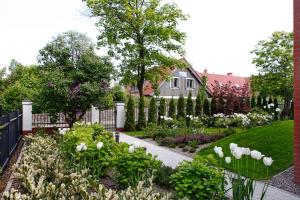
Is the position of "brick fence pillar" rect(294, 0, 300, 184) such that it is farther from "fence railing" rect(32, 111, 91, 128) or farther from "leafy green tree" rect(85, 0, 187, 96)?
"leafy green tree" rect(85, 0, 187, 96)

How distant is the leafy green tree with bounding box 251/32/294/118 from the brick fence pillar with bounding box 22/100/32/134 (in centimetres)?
1880

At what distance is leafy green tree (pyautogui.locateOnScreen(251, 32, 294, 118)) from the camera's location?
27.5m

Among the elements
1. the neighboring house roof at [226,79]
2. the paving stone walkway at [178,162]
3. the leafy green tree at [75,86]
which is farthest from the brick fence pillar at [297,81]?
the neighboring house roof at [226,79]

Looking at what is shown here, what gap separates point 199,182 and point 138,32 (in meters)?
19.7

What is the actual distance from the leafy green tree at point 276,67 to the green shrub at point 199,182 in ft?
77.4

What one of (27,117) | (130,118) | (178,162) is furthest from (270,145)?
(27,117)

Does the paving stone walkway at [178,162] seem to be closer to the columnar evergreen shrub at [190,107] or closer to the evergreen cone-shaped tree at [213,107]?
the columnar evergreen shrub at [190,107]

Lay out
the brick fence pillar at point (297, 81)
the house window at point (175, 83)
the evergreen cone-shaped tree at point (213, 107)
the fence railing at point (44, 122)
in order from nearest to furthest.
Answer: the brick fence pillar at point (297, 81) → the fence railing at point (44, 122) → the evergreen cone-shaped tree at point (213, 107) → the house window at point (175, 83)

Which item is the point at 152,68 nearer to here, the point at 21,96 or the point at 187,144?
the point at 21,96

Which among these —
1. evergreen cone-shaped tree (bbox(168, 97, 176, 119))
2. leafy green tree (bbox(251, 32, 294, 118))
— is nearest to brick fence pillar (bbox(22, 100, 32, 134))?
evergreen cone-shaped tree (bbox(168, 97, 176, 119))

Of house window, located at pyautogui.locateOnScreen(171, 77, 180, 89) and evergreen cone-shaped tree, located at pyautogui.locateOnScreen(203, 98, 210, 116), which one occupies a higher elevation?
house window, located at pyautogui.locateOnScreen(171, 77, 180, 89)

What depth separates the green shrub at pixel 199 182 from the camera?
4.69 meters

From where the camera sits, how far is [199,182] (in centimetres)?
469

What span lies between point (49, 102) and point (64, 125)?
3.45m
